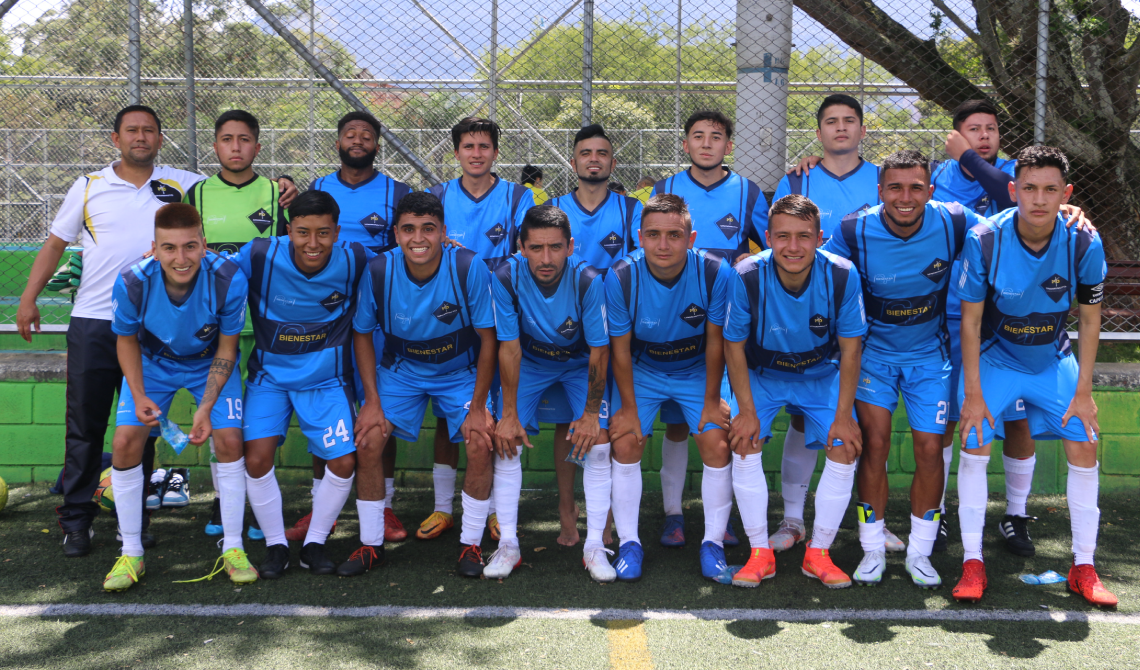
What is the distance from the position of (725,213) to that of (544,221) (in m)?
1.17

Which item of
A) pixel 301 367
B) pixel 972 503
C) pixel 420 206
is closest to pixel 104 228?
pixel 301 367

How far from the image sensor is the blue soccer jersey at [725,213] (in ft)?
14.5

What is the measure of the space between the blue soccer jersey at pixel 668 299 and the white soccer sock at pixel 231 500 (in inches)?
71.3

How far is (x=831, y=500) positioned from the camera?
372 cm

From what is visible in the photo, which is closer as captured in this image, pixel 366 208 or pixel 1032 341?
pixel 1032 341

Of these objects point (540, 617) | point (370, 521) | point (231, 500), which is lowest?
point (540, 617)

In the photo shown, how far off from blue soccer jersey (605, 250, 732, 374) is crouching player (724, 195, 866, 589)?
0.13m

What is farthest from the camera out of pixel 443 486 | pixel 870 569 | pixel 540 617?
pixel 443 486

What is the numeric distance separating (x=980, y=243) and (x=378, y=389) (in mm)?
2801

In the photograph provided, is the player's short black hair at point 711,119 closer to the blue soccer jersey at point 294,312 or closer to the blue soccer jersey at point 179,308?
the blue soccer jersey at point 294,312

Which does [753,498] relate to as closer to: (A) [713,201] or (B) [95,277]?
(A) [713,201]

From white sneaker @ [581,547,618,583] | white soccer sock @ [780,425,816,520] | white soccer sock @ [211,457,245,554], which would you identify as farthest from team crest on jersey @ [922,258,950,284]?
white soccer sock @ [211,457,245,554]

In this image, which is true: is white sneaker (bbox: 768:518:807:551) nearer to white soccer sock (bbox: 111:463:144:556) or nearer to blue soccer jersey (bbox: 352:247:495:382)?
blue soccer jersey (bbox: 352:247:495:382)

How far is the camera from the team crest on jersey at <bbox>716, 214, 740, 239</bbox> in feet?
14.5
